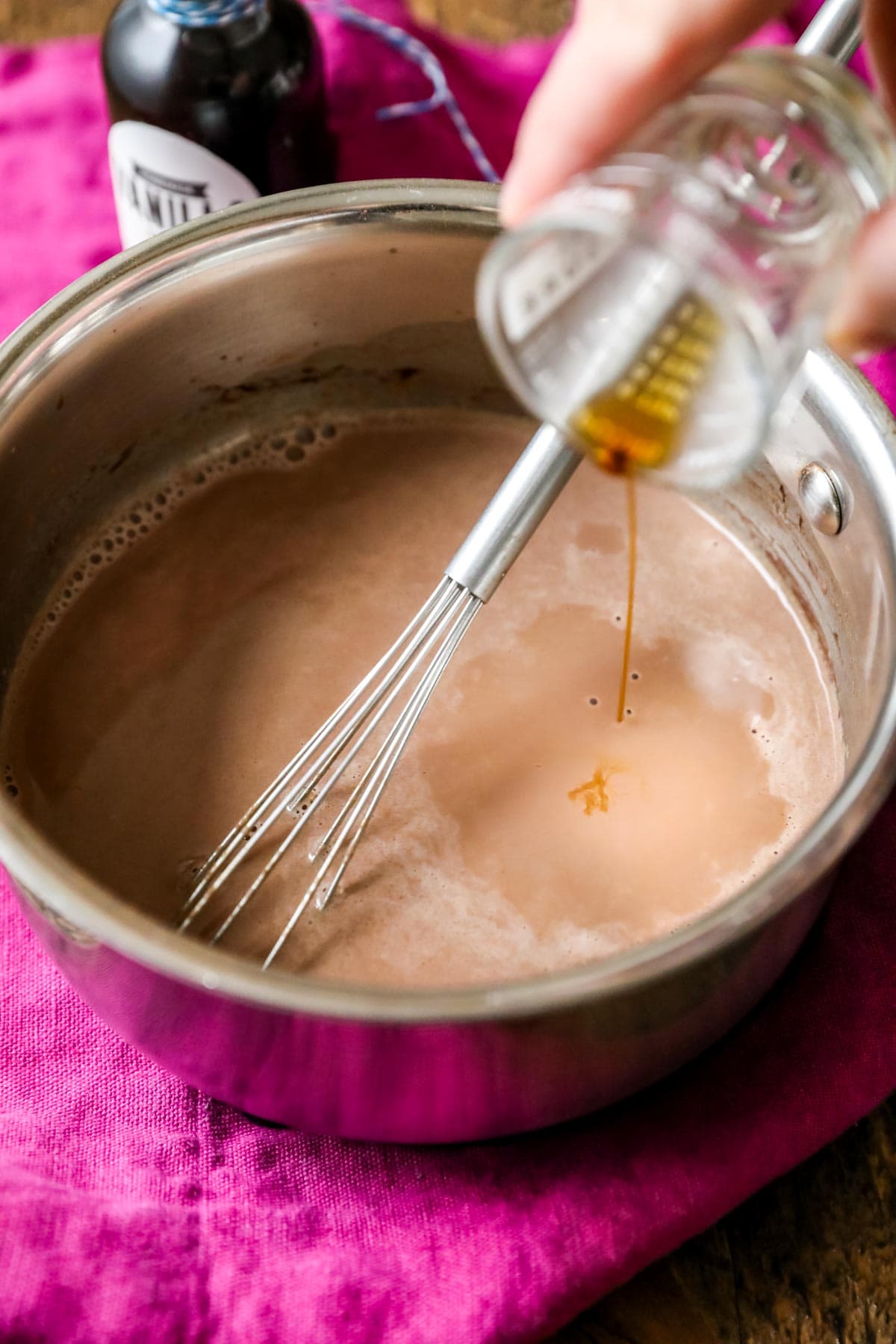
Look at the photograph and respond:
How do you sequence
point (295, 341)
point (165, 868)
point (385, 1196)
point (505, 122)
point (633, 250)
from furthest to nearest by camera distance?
point (505, 122), point (295, 341), point (165, 868), point (385, 1196), point (633, 250)

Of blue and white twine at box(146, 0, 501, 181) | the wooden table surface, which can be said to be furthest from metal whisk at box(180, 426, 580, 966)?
blue and white twine at box(146, 0, 501, 181)

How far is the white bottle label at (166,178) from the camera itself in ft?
2.94

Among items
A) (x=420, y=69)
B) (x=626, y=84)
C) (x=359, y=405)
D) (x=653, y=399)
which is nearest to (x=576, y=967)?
(x=653, y=399)

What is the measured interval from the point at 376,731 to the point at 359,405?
0.90ft

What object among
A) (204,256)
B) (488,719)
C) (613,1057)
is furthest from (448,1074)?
(204,256)

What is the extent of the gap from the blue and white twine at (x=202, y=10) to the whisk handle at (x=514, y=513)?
0.35m

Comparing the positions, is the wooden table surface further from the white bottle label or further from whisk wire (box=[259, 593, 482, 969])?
the white bottle label

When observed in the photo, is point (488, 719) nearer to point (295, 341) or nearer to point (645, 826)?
point (645, 826)

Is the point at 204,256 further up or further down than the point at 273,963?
further up

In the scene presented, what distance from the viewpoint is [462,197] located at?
0.83m

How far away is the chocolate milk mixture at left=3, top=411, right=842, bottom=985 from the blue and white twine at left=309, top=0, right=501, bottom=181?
0.76ft

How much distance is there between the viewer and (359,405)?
100 cm

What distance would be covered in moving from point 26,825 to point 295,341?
0.45m

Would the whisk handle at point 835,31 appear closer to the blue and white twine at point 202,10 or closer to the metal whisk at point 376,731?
the metal whisk at point 376,731
